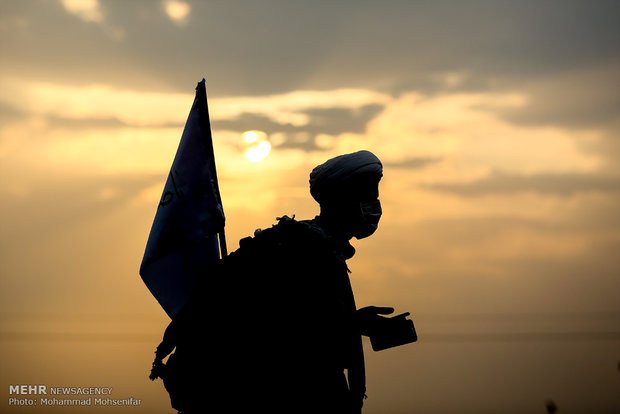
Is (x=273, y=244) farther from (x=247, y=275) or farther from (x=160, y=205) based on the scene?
(x=160, y=205)

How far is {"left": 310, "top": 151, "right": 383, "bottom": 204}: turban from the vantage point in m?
5.75

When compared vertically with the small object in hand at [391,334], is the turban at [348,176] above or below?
above

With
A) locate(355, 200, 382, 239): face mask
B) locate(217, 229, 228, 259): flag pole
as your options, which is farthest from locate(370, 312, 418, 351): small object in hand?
locate(217, 229, 228, 259): flag pole

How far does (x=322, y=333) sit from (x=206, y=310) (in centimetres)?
83

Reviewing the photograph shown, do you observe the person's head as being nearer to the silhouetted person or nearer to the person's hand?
the silhouetted person

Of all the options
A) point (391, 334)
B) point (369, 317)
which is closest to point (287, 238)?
point (369, 317)

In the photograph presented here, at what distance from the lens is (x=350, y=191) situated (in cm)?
579

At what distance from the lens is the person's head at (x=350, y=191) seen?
5762 millimetres

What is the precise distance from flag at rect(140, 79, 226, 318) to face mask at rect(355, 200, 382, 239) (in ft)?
3.47

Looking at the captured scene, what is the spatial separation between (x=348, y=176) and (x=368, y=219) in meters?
0.34

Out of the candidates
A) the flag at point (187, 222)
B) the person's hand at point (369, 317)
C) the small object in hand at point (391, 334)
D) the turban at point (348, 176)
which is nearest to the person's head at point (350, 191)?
the turban at point (348, 176)

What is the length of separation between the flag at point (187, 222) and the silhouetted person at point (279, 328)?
0.50 meters

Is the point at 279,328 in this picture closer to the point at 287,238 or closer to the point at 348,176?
the point at 287,238

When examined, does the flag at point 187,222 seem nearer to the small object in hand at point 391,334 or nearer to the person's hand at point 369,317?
the person's hand at point 369,317
